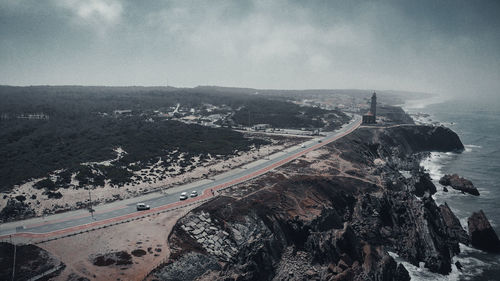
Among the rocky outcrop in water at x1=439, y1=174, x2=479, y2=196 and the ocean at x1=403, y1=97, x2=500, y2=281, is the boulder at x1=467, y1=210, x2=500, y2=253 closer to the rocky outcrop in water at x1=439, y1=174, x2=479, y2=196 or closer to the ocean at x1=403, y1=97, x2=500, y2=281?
the ocean at x1=403, y1=97, x2=500, y2=281

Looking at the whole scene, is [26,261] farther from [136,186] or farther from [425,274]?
[425,274]

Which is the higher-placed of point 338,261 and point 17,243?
point 17,243

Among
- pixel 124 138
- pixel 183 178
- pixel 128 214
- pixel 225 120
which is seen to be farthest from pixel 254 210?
pixel 225 120

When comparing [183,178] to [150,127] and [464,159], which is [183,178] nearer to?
[150,127]

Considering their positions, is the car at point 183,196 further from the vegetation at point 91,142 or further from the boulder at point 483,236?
the boulder at point 483,236

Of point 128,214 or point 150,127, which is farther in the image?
point 150,127

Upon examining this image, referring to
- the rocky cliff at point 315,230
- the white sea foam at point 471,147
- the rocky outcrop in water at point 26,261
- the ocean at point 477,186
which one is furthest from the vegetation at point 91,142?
the white sea foam at point 471,147

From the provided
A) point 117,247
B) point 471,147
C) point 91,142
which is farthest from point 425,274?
point 471,147
